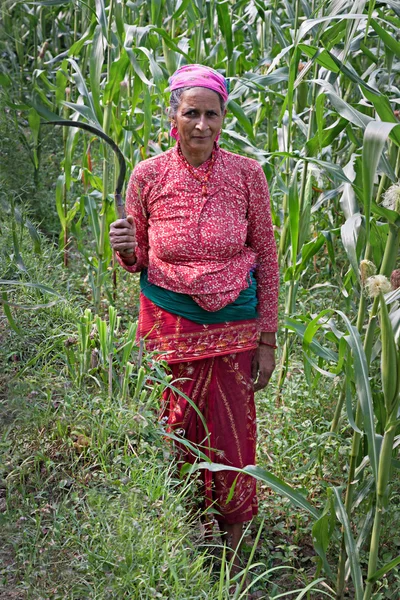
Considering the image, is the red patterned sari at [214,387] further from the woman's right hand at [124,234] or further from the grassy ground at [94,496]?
the woman's right hand at [124,234]

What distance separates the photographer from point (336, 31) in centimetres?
266

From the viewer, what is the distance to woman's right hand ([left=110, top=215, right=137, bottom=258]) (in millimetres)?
2500

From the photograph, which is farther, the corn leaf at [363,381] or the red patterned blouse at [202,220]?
the red patterned blouse at [202,220]

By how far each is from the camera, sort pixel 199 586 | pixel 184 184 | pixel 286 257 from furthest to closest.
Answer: pixel 286 257 → pixel 184 184 → pixel 199 586

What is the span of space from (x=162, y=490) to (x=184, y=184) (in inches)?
37.8

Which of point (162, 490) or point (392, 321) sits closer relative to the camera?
point (392, 321)

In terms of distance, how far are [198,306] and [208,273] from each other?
12 centimetres

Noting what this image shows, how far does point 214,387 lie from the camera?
105 inches

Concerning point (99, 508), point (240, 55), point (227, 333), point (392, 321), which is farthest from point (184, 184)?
point (240, 55)

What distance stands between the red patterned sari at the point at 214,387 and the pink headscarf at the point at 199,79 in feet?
2.33

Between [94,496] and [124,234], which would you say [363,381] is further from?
[124,234]

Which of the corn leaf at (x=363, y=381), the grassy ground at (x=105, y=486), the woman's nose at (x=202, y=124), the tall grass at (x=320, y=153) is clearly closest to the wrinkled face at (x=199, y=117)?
the woman's nose at (x=202, y=124)

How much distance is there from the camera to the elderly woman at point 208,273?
254cm

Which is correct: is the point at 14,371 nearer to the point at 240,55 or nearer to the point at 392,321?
the point at 392,321
